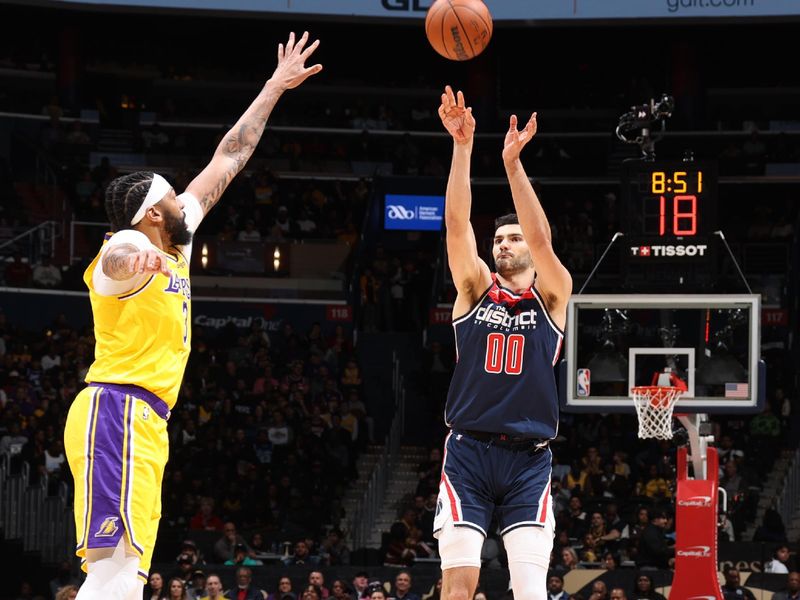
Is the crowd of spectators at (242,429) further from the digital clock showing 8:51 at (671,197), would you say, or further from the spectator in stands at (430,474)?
the digital clock showing 8:51 at (671,197)

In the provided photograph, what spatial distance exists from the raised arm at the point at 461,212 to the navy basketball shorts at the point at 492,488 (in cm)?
88

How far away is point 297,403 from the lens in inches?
949

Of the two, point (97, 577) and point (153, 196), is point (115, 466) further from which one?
point (153, 196)

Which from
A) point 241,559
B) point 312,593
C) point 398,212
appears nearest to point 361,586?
point 312,593

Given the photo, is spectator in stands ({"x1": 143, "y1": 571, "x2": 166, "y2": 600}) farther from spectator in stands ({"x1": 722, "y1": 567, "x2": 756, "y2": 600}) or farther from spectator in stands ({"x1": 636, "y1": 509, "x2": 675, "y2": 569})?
spectator in stands ({"x1": 722, "y1": 567, "x2": 756, "y2": 600})

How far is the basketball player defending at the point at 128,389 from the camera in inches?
238

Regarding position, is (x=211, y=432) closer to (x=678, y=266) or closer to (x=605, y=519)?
(x=605, y=519)

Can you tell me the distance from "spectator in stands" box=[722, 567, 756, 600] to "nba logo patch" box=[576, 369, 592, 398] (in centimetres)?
355

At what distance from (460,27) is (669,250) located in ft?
19.5

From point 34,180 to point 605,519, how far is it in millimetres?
14399

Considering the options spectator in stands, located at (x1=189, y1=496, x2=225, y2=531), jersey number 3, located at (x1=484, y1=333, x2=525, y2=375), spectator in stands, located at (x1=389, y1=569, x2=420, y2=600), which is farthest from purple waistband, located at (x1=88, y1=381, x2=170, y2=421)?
spectator in stands, located at (x1=189, y1=496, x2=225, y2=531)

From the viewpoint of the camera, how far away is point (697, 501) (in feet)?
49.3

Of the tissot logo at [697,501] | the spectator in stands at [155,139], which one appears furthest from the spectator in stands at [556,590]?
the spectator in stands at [155,139]

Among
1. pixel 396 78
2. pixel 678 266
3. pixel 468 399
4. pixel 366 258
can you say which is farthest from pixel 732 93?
pixel 468 399
